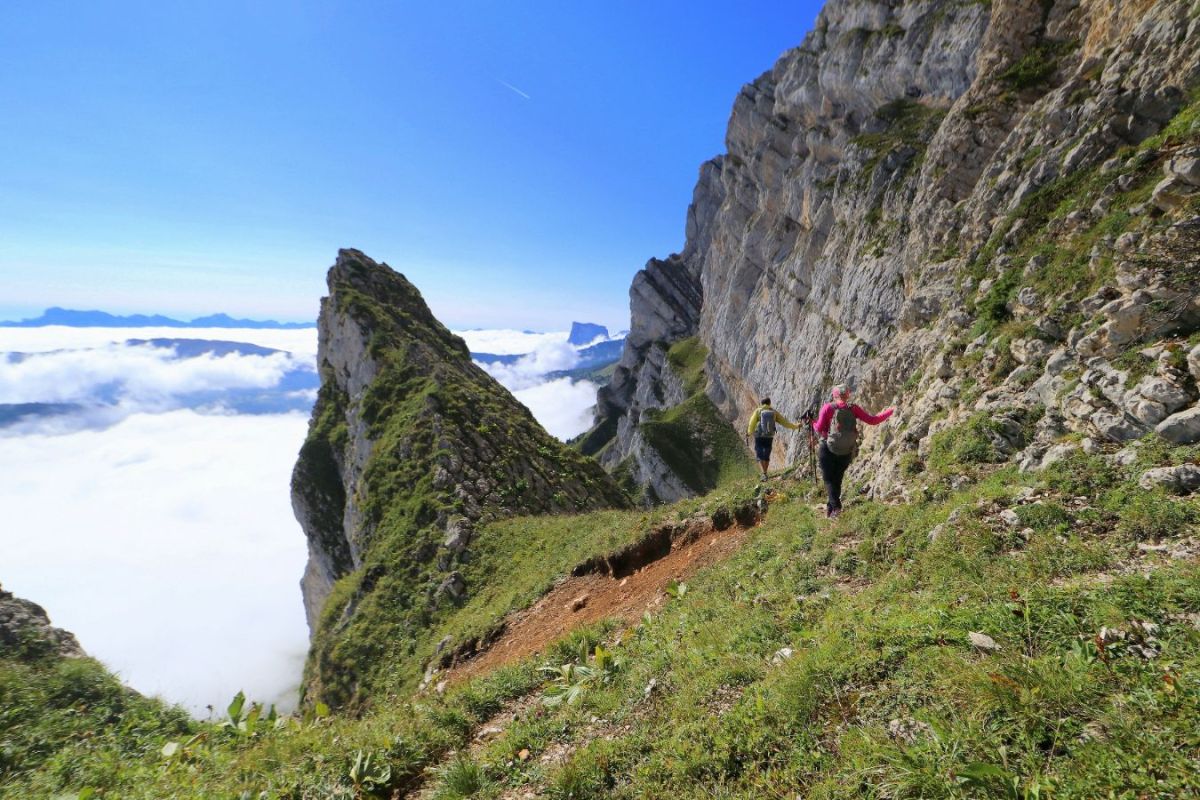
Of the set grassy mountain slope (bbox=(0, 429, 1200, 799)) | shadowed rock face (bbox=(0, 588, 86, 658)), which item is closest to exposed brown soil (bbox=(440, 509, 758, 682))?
grassy mountain slope (bbox=(0, 429, 1200, 799))

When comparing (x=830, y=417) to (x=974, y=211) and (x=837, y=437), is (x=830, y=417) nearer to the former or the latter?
(x=837, y=437)

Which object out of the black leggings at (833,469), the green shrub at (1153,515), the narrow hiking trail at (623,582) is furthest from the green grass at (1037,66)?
the green shrub at (1153,515)

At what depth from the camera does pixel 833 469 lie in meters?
12.2

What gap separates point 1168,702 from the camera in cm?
375

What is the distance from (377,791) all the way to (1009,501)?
10612mm

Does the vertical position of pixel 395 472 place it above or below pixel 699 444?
above

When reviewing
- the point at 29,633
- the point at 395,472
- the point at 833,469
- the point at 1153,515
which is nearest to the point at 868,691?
the point at 1153,515

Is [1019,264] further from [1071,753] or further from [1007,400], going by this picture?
[1071,753]

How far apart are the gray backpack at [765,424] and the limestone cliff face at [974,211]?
3240 millimetres

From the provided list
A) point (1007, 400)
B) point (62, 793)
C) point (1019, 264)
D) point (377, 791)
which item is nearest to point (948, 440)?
point (1007, 400)

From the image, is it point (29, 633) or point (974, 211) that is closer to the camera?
point (29, 633)

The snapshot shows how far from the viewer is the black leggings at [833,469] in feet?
39.5

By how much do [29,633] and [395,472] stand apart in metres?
19.1

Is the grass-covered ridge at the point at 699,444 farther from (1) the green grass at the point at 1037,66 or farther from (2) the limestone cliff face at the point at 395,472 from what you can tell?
(1) the green grass at the point at 1037,66
